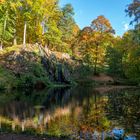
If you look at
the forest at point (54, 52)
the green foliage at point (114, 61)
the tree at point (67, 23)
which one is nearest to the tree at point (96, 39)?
the forest at point (54, 52)

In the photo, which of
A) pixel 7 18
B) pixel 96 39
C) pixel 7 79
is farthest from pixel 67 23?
pixel 7 79

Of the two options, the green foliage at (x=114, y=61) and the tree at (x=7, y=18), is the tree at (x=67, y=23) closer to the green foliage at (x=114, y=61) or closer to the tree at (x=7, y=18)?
the green foliage at (x=114, y=61)

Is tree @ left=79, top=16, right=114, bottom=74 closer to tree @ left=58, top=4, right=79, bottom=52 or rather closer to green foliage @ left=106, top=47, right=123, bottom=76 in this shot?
green foliage @ left=106, top=47, right=123, bottom=76

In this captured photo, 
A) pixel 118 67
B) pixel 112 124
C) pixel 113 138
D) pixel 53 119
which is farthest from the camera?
pixel 118 67

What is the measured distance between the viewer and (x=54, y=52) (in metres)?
57.3

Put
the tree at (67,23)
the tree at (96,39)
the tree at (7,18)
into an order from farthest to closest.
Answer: the tree at (67,23) → the tree at (96,39) → the tree at (7,18)

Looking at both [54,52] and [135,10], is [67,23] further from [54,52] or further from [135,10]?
[135,10]

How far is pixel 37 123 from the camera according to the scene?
1894 centimetres

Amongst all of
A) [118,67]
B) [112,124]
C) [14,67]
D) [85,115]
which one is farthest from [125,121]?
[118,67]

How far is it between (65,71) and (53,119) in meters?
35.4

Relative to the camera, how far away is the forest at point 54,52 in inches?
1730

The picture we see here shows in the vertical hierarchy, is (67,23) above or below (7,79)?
above

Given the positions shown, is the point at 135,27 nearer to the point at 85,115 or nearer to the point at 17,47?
the point at 85,115

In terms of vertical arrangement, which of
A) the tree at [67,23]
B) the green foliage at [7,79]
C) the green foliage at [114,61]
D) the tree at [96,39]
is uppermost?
the tree at [67,23]
